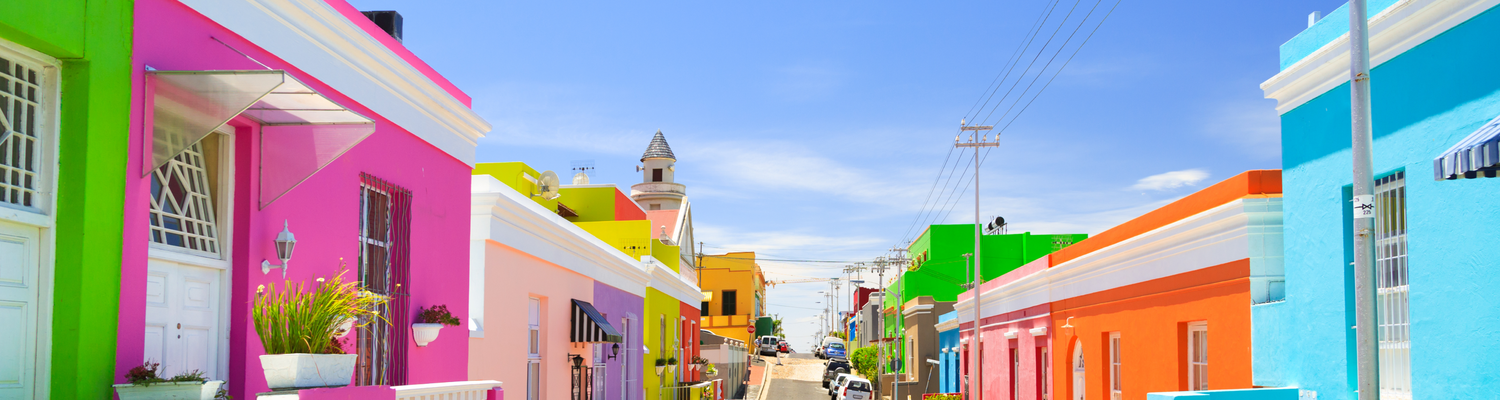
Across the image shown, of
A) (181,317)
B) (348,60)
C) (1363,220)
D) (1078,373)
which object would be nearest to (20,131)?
(181,317)

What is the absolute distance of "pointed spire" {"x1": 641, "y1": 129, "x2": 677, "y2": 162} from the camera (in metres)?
67.2

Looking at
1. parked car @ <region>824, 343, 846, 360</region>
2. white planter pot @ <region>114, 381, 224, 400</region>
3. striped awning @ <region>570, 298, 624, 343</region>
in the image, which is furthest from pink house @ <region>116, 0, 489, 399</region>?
parked car @ <region>824, 343, 846, 360</region>

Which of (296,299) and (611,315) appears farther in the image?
(611,315)

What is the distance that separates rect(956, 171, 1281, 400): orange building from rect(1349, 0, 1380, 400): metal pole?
4.32 m

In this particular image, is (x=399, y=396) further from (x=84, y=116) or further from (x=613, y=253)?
(x=613, y=253)

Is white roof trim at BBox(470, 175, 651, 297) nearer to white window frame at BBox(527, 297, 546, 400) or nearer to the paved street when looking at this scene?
A: white window frame at BBox(527, 297, 546, 400)

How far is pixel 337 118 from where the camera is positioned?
22.9 feet

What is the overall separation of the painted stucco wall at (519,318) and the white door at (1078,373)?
855 cm

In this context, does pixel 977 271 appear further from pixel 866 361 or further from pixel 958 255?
pixel 866 361

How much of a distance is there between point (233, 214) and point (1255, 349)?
382 inches

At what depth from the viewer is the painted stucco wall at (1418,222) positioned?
7.53m

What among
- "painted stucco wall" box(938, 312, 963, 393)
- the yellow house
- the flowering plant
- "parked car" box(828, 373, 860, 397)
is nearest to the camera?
the flowering plant

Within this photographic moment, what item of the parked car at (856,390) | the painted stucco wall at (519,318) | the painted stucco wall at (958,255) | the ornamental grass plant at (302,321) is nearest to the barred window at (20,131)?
the ornamental grass plant at (302,321)

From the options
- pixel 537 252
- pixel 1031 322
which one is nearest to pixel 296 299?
pixel 537 252
